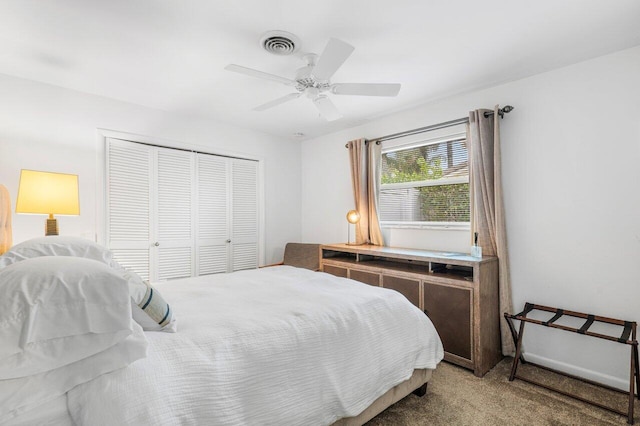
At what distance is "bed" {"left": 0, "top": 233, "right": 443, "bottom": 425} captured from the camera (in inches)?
37.9

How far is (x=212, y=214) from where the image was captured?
3.90 m

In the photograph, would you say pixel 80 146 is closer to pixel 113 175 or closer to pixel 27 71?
pixel 113 175

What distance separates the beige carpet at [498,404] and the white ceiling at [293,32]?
97.2 inches

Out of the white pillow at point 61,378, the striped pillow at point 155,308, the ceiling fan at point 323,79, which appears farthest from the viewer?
the ceiling fan at point 323,79

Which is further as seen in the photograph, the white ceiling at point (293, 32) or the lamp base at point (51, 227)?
the lamp base at point (51, 227)

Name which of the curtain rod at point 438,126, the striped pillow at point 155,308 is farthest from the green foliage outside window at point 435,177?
the striped pillow at point 155,308

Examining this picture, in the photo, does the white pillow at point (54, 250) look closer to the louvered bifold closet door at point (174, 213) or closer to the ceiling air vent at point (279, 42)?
the louvered bifold closet door at point (174, 213)

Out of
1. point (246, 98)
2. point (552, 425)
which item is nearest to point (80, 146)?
point (246, 98)

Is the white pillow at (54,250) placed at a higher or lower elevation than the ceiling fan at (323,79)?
lower

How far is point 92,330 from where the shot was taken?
3.35 ft

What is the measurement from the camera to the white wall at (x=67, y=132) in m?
2.60

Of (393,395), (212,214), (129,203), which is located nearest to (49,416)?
(393,395)

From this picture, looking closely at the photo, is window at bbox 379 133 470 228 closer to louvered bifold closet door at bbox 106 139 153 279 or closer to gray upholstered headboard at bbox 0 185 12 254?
louvered bifold closet door at bbox 106 139 153 279

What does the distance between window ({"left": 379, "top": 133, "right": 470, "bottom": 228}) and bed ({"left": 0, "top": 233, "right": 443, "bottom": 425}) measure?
5.00 feet
